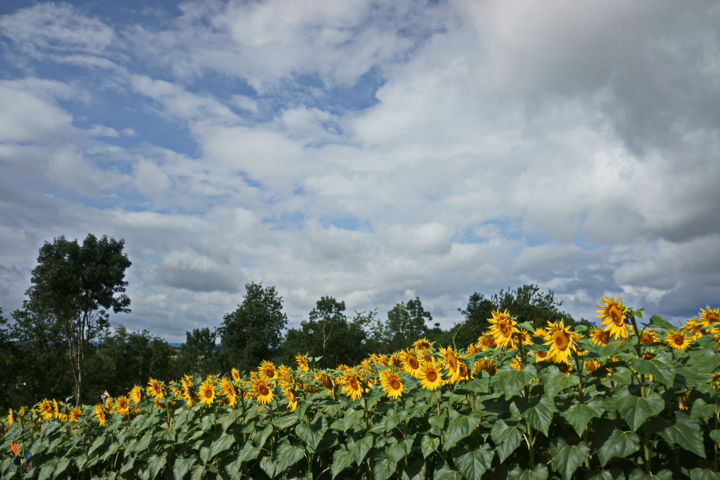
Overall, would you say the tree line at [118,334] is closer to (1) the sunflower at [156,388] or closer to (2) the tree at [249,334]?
(2) the tree at [249,334]

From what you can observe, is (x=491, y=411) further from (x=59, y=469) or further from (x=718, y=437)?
(x=59, y=469)

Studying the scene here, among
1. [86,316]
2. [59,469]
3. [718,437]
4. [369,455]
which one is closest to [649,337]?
[718,437]

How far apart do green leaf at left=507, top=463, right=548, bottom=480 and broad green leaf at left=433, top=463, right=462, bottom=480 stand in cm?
37

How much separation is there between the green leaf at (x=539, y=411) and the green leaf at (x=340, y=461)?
5.06 ft

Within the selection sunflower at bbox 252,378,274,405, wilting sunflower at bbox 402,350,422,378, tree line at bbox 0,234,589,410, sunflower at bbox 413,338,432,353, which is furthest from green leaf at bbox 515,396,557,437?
tree line at bbox 0,234,589,410

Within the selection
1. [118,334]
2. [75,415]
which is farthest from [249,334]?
[75,415]

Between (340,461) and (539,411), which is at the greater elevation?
(539,411)

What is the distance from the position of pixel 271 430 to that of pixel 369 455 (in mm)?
1054

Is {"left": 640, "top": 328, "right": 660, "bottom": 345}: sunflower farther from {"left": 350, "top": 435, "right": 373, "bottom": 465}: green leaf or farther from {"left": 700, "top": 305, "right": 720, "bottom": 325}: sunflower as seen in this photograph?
{"left": 350, "top": 435, "right": 373, "bottom": 465}: green leaf

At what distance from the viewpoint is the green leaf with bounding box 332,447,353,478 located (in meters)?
4.07

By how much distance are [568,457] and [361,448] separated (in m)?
1.61

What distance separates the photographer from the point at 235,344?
62562 millimetres

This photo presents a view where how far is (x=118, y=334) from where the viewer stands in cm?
4916

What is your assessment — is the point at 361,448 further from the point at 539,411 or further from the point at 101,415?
the point at 101,415
